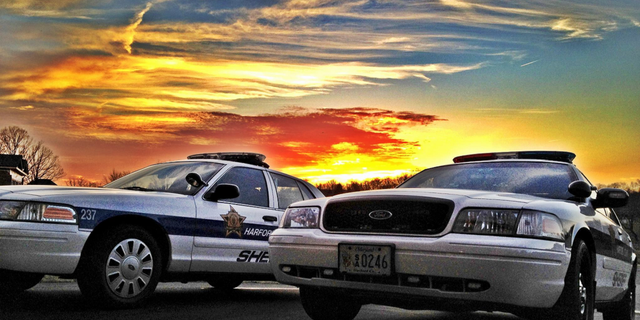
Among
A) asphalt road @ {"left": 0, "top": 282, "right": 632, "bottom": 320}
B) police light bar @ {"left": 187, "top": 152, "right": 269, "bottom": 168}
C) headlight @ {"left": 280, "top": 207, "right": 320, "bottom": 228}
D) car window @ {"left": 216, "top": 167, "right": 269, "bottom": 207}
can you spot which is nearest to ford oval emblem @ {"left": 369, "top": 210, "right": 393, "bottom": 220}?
headlight @ {"left": 280, "top": 207, "right": 320, "bottom": 228}

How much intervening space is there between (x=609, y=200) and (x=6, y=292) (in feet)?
21.0

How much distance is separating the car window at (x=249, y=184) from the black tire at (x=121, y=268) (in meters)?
1.48

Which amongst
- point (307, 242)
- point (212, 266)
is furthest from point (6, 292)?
point (307, 242)

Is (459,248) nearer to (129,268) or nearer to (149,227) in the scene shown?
(129,268)

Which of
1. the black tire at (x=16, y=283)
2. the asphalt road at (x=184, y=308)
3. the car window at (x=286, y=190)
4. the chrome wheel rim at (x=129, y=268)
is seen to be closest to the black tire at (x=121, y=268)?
the chrome wheel rim at (x=129, y=268)

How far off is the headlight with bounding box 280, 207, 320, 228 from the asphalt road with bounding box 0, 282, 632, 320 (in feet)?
3.90

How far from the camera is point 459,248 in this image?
16.1 feet

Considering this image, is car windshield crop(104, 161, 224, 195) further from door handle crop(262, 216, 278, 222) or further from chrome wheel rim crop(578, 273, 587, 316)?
chrome wheel rim crop(578, 273, 587, 316)

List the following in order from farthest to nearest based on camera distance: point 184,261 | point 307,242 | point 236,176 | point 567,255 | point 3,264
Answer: point 236,176, point 184,261, point 3,264, point 307,242, point 567,255

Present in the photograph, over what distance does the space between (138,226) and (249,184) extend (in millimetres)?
1823

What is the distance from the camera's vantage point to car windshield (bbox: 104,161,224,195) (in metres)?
8.05

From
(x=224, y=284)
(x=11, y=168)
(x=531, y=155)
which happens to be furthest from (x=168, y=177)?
(x=11, y=168)

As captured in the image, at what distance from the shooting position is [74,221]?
6641 millimetres

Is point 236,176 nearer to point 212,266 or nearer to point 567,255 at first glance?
point 212,266
